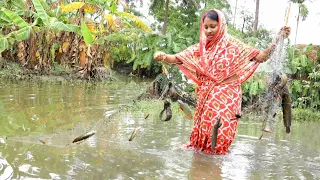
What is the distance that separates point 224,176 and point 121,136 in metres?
2.33

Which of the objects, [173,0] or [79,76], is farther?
[173,0]

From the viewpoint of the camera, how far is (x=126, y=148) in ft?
17.5

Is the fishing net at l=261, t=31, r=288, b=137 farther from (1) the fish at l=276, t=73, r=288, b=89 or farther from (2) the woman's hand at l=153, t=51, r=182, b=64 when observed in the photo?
(2) the woman's hand at l=153, t=51, r=182, b=64

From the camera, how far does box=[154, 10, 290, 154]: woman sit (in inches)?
190

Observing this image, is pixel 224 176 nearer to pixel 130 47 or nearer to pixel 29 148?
pixel 29 148

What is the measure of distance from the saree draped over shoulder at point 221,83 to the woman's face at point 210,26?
43mm

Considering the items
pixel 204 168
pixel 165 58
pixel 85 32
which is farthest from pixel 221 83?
pixel 85 32

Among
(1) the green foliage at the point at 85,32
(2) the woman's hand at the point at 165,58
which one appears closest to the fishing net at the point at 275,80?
(2) the woman's hand at the point at 165,58

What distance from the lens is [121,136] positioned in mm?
6227

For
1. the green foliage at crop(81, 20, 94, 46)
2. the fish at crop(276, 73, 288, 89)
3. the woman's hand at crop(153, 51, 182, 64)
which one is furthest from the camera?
the green foliage at crop(81, 20, 94, 46)

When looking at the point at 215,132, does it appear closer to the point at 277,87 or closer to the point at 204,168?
the point at 204,168

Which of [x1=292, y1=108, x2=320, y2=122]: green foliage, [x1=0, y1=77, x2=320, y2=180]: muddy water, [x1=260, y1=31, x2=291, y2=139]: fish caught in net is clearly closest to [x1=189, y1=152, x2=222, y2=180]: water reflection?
[x1=0, y1=77, x2=320, y2=180]: muddy water

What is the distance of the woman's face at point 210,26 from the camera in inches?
189

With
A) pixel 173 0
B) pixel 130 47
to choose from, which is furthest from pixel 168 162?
pixel 173 0
